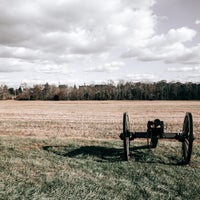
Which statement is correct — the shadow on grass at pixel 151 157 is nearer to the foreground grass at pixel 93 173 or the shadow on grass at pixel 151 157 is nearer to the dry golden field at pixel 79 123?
the foreground grass at pixel 93 173

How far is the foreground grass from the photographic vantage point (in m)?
5.38

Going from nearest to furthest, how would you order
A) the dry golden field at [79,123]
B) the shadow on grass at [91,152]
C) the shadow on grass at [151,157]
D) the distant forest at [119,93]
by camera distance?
the shadow on grass at [151,157], the shadow on grass at [91,152], the dry golden field at [79,123], the distant forest at [119,93]

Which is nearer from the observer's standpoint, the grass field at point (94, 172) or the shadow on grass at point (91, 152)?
the grass field at point (94, 172)

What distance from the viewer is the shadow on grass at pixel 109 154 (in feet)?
26.0

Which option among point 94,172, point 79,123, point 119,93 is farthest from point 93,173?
point 119,93

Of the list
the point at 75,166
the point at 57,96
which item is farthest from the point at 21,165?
the point at 57,96

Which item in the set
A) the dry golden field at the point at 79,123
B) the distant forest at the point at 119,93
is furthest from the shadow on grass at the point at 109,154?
the distant forest at the point at 119,93

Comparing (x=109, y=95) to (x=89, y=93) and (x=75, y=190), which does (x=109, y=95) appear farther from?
(x=75, y=190)

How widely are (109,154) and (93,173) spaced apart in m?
2.04

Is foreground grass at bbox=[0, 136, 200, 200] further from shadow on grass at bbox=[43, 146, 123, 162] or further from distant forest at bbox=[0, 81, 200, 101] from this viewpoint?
distant forest at bbox=[0, 81, 200, 101]

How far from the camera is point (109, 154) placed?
859cm

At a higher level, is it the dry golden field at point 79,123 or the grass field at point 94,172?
the grass field at point 94,172

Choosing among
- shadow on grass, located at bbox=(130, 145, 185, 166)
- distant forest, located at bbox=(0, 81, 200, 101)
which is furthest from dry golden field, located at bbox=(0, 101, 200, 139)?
distant forest, located at bbox=(0, 81, 200, 101)

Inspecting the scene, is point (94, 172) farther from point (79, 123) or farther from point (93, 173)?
point (79, 123)
